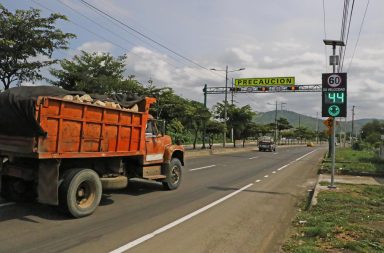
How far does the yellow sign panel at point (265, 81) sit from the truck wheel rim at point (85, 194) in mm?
58510

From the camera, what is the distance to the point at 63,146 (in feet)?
30.8

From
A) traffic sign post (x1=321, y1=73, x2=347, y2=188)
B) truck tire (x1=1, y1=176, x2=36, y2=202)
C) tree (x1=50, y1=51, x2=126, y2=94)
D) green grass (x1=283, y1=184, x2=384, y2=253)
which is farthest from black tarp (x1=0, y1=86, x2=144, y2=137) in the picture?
tree (x1=50, y1=51, x2=126, y2=94)

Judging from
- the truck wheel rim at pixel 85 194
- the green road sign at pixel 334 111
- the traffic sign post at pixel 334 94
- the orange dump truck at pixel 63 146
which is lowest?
the truck wheel rim at pixel 85 194

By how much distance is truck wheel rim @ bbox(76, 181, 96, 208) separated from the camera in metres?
9.80

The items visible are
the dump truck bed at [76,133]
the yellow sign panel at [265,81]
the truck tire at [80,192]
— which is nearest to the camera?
the dump truck bed at [76,133]

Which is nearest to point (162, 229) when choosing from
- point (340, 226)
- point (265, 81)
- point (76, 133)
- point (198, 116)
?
point (76, 133)

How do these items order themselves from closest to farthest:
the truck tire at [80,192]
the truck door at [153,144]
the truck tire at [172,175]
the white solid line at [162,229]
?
the white solid line at [162,229] < the truck tire at [80,192] < the truck door at [153,144] < the truck tire at [172,175]

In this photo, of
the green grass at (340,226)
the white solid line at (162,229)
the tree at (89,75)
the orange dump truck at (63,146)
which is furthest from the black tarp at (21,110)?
the tree at (89,75)

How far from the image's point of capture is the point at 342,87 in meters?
15.3

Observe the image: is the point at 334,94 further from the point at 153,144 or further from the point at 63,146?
the point at 63,146

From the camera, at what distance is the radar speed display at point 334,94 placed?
15352 millimetres

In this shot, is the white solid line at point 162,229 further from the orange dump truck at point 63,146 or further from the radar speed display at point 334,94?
the radar speed display at point 334,94

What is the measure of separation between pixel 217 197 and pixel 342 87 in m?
5.83

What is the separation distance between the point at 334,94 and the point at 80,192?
947cm
